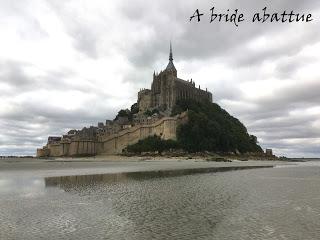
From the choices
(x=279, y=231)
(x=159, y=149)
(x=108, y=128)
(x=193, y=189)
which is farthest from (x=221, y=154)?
(x=279, y=231)

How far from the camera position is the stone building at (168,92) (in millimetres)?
111938

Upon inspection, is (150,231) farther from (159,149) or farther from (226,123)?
(226,123)

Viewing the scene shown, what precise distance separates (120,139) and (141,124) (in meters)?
6.84

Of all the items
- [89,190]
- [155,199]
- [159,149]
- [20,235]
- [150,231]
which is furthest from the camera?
[159,149]

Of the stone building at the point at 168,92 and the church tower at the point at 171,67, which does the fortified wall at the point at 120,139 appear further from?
the church tower at the point at 171,67

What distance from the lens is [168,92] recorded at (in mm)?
112062

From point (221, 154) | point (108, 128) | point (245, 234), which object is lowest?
point (245, 234)

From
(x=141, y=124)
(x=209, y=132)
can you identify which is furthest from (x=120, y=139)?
(x=209, y=132)

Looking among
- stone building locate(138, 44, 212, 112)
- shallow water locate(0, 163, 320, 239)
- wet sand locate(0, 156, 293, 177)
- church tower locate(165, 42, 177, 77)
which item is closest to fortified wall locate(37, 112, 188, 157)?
stone building locate(138, 44, 212, 112)

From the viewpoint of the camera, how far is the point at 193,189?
69.1 feet

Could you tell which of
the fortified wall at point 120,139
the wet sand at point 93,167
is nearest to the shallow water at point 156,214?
A: the wet sand at point 93,167

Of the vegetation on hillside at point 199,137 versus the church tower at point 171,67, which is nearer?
the vegetation on hillside at point 199,137

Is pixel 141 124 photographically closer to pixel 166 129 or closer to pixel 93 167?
pixel 166 129

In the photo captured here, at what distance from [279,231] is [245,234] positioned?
109cm
